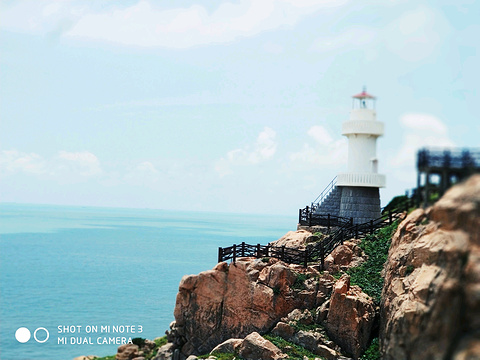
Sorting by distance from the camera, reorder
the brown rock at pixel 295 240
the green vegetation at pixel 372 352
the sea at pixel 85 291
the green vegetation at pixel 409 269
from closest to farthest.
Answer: the green vegetation at pixel 409 269 < the green vegetation at pixel 372 352 < the brown rock at pixel 295 240 < the sea at pixel 85 291

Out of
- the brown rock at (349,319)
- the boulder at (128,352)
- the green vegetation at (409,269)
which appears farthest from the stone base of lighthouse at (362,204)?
the green vegetation at (409,269)

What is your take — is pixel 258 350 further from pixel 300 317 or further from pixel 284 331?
pixel 300 317

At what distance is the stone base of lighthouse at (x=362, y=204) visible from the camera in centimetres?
3297

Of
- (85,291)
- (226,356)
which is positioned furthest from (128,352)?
(85,291)

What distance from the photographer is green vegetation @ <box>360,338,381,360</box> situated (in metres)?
22.7

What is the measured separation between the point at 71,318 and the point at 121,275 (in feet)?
53.9

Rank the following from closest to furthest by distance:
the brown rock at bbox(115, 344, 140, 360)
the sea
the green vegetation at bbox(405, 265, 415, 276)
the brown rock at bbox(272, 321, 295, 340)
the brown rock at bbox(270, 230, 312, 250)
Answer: the green vegetation at bbox(405, 265, 415, 276), the brown rock at bbox(272, 321, 295, 340), the brown rock at bbox(115, 344, 140, 360), the brown rock at bbox(270, 230, 312, 250), the sea

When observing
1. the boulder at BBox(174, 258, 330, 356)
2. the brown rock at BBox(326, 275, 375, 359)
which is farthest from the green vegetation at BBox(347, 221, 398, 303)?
the boulder at BBox(174, 258, 330, 356)

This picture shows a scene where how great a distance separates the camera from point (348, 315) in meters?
23.3

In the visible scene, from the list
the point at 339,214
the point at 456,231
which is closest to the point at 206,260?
the point at 339,214

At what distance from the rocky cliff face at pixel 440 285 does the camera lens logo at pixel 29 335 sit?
93.5ft

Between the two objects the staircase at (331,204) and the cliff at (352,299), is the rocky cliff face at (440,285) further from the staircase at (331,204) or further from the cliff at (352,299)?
the staircase at (331,204)

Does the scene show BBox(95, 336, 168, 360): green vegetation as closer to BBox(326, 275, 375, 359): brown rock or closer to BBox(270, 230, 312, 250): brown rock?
BBox(270, 230, 312, 250): brown rock

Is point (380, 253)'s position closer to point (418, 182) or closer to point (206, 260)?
point (418, 182)
